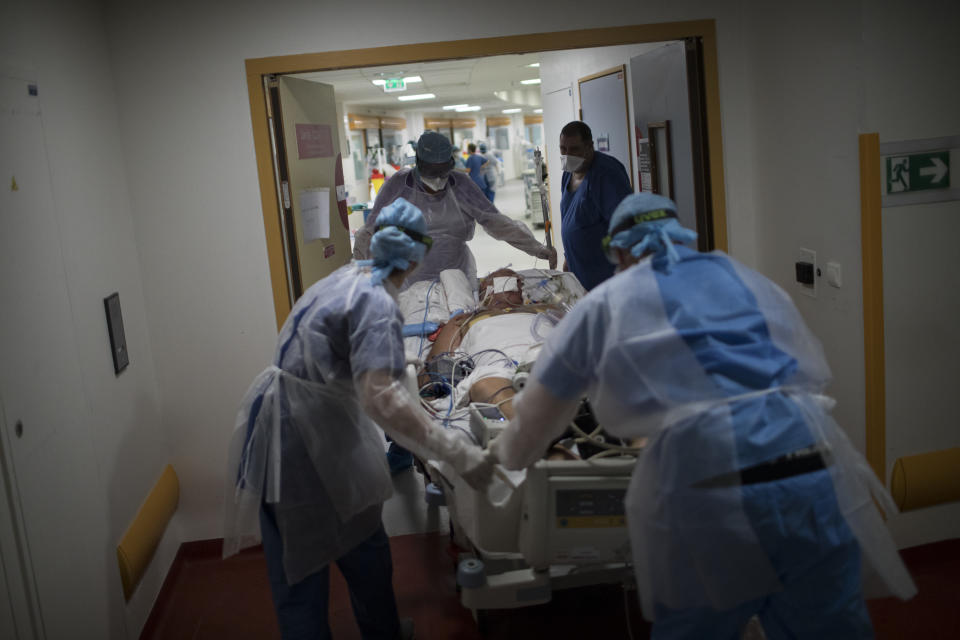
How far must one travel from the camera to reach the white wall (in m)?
2.55

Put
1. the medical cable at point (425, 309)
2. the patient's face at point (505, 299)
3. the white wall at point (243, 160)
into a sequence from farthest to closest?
1. the patient's face at point (505, 299)
2. the medical cable at point (425, 309)
3. the white wall at point (243, 160)

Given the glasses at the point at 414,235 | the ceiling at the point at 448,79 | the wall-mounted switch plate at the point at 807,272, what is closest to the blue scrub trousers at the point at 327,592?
the glasses at the point at 414,235

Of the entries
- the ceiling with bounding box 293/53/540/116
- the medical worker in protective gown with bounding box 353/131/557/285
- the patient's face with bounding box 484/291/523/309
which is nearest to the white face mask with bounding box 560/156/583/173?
the medical worker in protective gown with bounding box 353/131/557/285

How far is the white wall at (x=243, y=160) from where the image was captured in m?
2.55

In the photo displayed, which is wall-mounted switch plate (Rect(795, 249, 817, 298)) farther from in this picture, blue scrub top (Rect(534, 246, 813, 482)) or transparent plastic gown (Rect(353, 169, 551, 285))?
transparent plastic gown (Rect(353, 169, 551, 285))

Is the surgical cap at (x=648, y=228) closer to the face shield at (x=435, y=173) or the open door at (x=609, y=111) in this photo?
the face shield at (x=435, y=173)

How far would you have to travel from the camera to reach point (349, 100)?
11.7 metres

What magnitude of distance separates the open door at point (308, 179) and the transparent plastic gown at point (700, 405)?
5.47 feet

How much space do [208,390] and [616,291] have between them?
1.96m

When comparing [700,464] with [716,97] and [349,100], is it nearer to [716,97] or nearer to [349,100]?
[716,97]

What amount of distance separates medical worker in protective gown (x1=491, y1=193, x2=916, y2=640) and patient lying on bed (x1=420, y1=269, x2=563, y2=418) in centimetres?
89

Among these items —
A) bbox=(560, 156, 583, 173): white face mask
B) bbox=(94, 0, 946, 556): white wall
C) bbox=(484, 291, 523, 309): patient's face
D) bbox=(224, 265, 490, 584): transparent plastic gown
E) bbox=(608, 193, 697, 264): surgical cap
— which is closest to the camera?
bbox=(608, 193, 697, 264): surgical cap

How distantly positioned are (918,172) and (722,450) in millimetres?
1407

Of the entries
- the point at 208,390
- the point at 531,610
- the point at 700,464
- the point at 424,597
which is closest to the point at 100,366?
the point at 208,390
